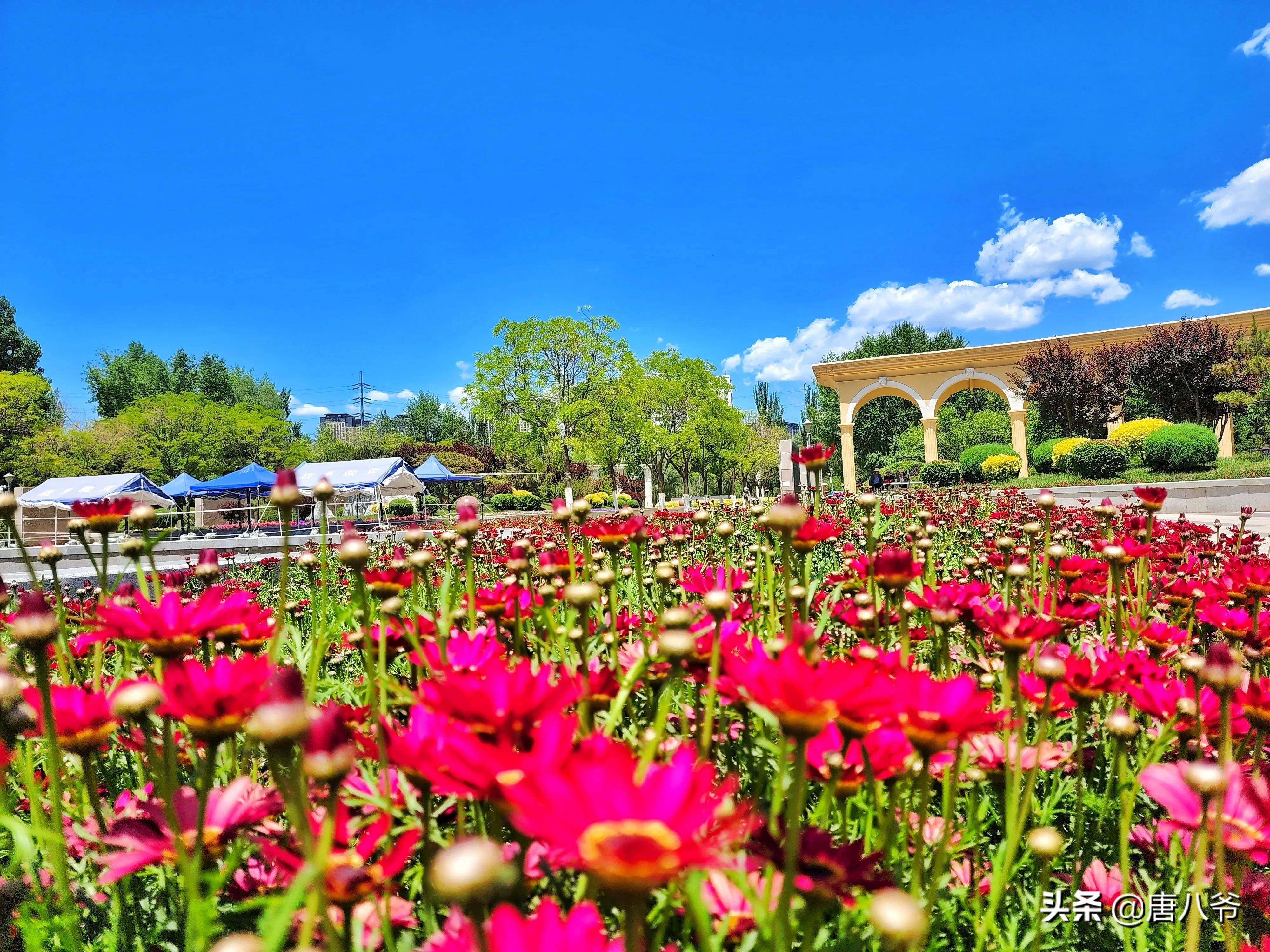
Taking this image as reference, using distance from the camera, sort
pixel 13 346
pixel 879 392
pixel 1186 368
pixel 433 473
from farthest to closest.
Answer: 1. pixel 13 346
2. pixel 879 392
3. pixel 433 473
4. pixel 1186 368

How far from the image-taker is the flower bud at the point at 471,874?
248 millimetres

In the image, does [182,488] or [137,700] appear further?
[182,488]

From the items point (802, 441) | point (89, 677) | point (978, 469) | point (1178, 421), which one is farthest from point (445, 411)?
point (89, 677)

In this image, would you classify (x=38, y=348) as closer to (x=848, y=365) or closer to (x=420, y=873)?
(x=848, y=365)

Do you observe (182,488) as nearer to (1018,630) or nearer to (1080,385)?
(1018,630)

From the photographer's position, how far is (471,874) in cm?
25

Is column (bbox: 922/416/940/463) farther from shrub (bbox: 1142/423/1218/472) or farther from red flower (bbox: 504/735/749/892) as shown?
red flower (bbox: 504/735/749/892)

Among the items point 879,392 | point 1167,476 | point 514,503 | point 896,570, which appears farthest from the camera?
point 514,503

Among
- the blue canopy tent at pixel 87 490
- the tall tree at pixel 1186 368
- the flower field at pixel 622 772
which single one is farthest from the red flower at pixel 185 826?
the tall tree at pixel 1186 368

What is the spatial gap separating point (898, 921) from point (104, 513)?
106 cm

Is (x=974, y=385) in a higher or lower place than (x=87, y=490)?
higher

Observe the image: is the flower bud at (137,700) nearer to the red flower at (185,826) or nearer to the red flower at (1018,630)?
the red flower at (185,826)

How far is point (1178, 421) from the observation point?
1512cm

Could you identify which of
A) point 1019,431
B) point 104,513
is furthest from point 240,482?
point 1019,431
